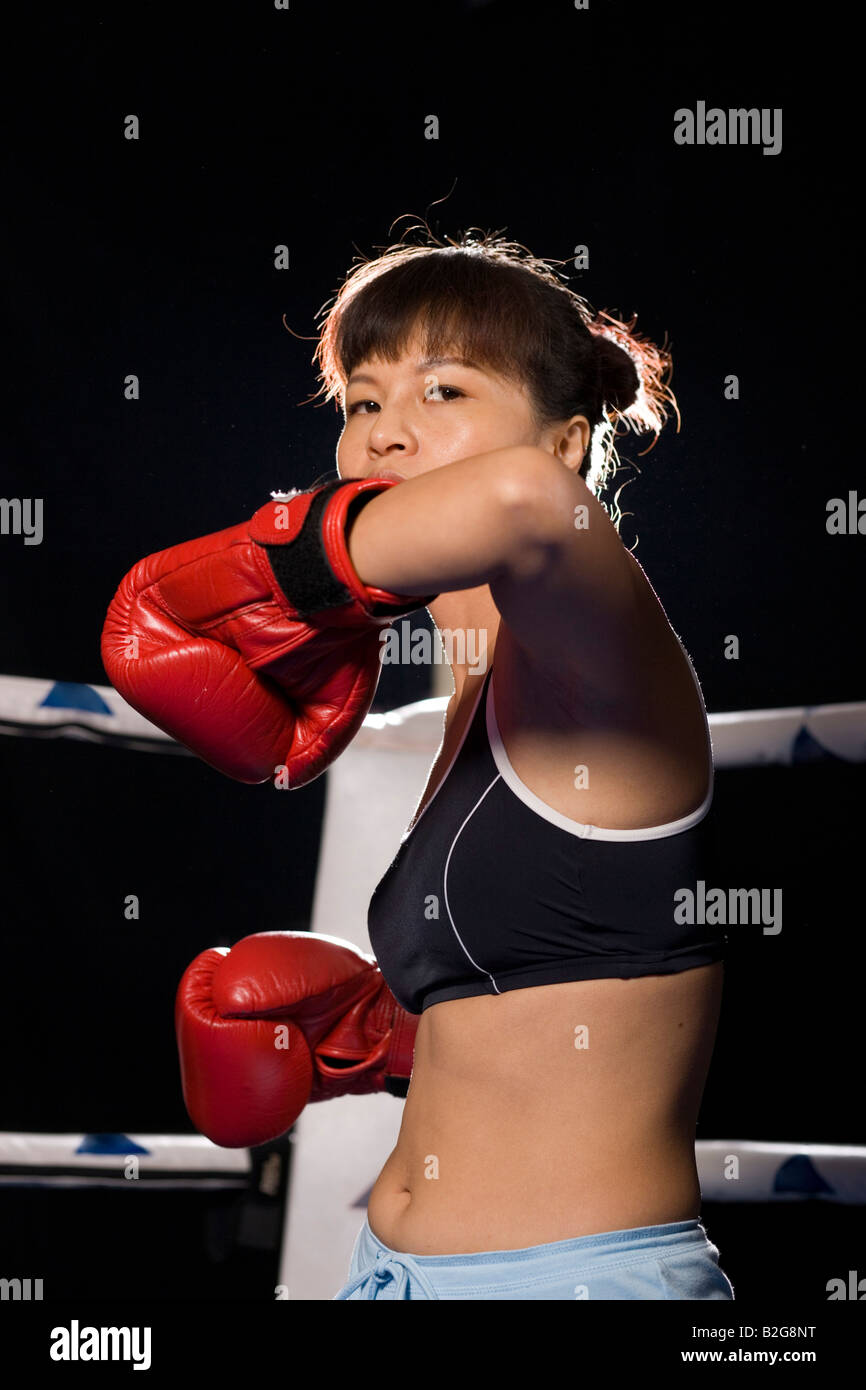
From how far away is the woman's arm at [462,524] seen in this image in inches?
29.6

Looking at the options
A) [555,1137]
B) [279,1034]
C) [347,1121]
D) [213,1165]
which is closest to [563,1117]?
[555,1137]

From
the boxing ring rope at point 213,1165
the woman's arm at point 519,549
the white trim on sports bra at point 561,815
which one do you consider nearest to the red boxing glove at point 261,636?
the woman's arm at point 519,549

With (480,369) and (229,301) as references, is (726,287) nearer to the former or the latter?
(229,301)

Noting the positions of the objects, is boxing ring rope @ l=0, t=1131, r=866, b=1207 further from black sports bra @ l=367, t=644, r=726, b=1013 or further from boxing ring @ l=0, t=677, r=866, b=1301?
black sports bra @ l=367, t=644, r=726, b=1013

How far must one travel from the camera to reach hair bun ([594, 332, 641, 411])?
52.8 inches

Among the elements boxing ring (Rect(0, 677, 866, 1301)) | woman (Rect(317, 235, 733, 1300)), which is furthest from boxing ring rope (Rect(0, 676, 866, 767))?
woman (Rect(317, 235, 733, 1300))

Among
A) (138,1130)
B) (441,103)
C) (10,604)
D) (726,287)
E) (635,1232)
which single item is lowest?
(138,1130)

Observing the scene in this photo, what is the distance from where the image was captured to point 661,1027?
975 mm

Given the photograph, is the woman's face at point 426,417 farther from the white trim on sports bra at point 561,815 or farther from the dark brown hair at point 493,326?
the white trim on sports bra at point 561,815

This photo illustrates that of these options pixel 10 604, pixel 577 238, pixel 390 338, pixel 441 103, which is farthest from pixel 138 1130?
pixel 441 103

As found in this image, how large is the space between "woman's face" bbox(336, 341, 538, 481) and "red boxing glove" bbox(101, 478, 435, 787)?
186 mm

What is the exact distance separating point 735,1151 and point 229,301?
5.82 ft

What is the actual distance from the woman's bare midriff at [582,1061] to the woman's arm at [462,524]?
167mm

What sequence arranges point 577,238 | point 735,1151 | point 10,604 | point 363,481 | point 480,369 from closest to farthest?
point 363,481
point 480,369
point 735,1151
point 10,604
point 577,238
